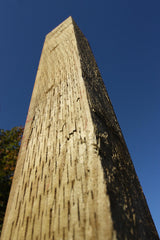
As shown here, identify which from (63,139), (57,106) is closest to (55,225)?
(63,139)

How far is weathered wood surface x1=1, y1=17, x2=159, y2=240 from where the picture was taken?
46 centimetres

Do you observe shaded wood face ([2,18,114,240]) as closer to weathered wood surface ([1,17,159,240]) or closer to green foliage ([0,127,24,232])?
weathered wood surface ([1,17,159,240])

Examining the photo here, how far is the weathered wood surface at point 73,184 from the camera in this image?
1.50ft

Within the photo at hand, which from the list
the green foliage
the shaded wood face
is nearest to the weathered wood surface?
the shaded wood face

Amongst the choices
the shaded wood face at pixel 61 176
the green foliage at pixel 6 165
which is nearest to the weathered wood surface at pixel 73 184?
the shaded wood face at pixel 61 176

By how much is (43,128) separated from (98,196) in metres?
0.51

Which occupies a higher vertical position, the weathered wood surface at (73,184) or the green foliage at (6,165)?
the green foliage at (6,165)

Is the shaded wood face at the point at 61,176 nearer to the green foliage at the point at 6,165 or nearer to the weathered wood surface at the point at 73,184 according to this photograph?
the weathered wood surface at the point at 73,184

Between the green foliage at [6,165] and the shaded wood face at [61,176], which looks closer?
the shaded wood face at [61,176]

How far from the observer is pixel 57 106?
933mm

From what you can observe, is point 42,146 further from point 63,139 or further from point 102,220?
point 102,220

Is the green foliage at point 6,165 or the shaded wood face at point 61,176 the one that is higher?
the green foliage at point 6,165

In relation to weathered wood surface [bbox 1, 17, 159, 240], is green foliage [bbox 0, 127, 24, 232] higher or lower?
higher

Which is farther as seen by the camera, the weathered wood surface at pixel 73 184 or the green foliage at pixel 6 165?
the green foliage at pixel 6 165
